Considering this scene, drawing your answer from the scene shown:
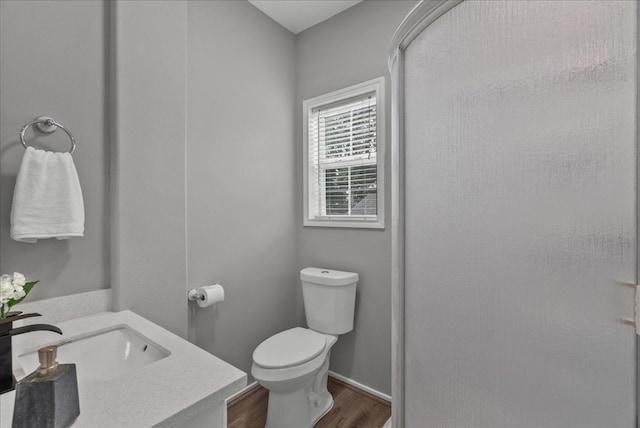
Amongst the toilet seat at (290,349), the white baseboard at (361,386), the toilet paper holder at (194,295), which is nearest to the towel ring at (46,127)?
the toilet paper holder at (194,295)

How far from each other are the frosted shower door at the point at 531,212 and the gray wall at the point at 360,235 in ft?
3.81

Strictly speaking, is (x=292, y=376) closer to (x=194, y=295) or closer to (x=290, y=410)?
(x=290, y=410)

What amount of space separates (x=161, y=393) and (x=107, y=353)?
0.56 m

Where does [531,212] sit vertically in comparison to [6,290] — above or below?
above

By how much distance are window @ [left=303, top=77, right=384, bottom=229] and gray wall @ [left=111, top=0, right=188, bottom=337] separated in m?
1.02

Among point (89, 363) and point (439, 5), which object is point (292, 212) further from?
point (439, 5)

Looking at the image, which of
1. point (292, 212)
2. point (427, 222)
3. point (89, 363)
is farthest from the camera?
point (292, 212)

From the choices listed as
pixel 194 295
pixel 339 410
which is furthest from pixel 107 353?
pixel 339 410

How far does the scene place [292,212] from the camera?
2.37 meters

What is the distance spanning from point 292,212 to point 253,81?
3.29 ft

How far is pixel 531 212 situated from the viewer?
55 cm

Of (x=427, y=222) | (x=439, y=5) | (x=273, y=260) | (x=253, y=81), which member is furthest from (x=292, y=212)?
(x=439, y=5)

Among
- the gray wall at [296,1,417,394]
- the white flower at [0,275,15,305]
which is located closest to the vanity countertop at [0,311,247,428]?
the white flower at [0,275,15,305]

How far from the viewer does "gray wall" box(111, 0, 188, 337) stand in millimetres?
1283
